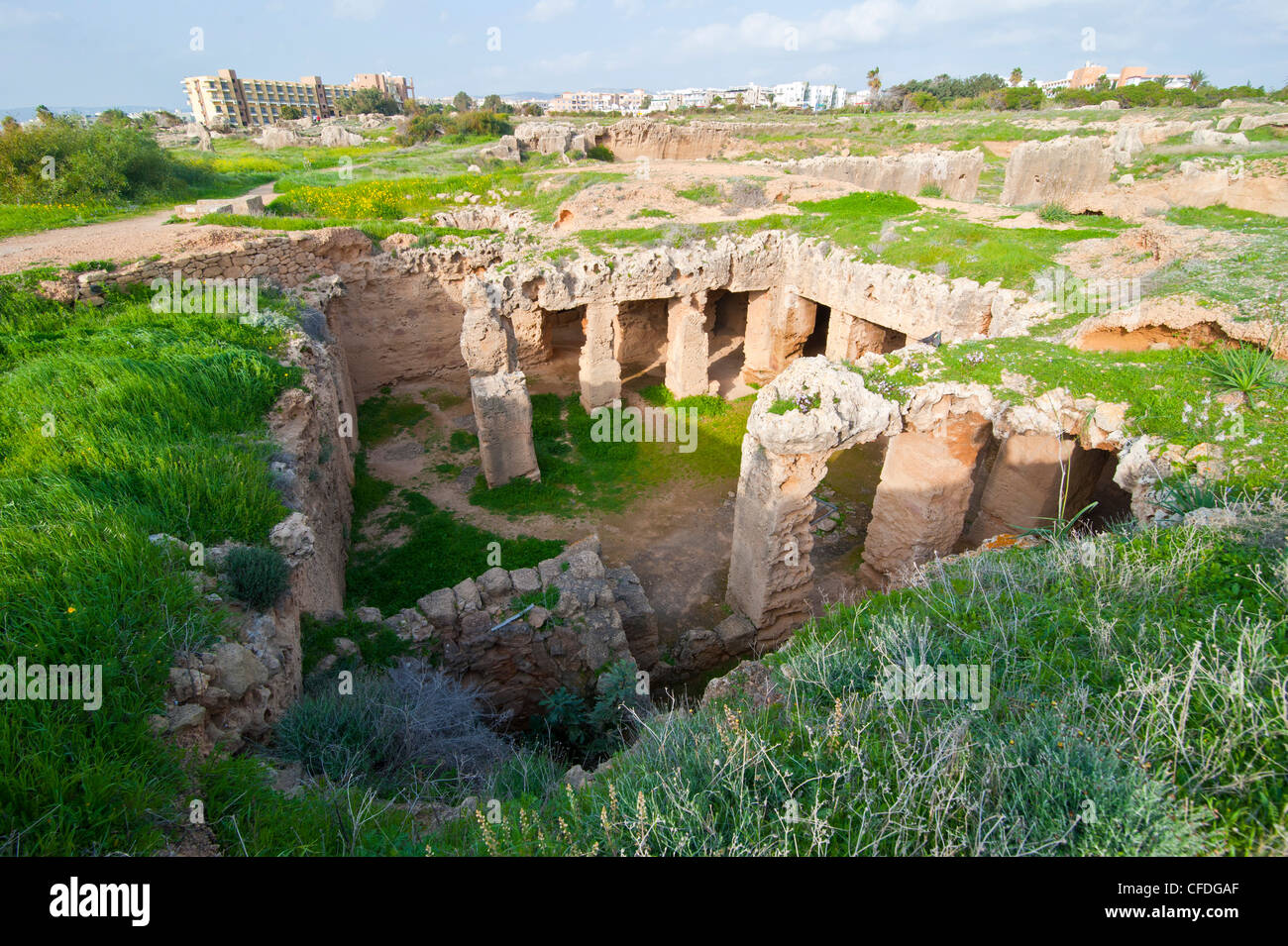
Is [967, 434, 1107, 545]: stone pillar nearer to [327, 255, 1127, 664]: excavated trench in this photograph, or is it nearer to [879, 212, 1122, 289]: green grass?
[327, 255, 1127, 664]: excavated trench

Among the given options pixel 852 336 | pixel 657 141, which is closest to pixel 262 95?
pixel 657 141

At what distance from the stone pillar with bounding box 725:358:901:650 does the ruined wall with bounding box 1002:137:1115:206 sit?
11.9 metres

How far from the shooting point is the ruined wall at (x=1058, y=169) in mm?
14867

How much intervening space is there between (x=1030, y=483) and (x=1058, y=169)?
11.0m

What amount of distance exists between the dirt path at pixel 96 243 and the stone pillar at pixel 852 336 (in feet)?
44.2

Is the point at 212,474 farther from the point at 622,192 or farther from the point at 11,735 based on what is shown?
the point at 622,192

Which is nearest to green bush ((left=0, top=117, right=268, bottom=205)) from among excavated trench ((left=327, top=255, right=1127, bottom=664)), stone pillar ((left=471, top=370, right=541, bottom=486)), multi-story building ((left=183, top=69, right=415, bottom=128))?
excavated trench ((left=327, top=255, right=1127, bottom=664))

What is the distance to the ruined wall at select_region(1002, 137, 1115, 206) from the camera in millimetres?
14867

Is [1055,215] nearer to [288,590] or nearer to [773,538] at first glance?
[773,538]

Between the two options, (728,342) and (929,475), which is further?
(728,342)

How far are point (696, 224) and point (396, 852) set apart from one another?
14.5m

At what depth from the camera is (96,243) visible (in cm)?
1224

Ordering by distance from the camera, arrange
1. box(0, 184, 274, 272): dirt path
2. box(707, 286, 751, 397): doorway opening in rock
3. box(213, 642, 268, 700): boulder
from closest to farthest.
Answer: box(213, 642, 268, 700): boulder → box(0, 184, 274, 272): dirt path → box(707, 286, 751, 397): doorway opening in rock
